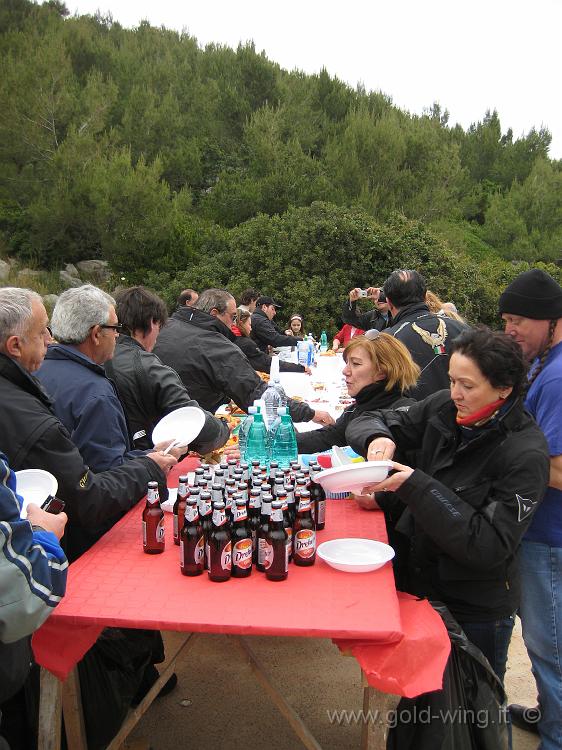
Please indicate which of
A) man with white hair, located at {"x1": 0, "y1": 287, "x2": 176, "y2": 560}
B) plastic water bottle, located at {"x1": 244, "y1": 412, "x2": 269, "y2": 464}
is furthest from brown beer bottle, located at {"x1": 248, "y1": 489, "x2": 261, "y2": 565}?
plastic water bottle, located at {"x1": 244, "y1": 412, "x2": 269, "y2": 464}

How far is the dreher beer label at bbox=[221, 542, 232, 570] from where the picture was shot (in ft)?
6.79

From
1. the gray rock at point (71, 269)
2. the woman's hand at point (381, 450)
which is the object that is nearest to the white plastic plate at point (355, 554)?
the woman's hand at point (381, 450)

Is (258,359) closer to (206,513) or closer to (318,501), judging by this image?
(318,501)

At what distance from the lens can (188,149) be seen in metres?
21.4

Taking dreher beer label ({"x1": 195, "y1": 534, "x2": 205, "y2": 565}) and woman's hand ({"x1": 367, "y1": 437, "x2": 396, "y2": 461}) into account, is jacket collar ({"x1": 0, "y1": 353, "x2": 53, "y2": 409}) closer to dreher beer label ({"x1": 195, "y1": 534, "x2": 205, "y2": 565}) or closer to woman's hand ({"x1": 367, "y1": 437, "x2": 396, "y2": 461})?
dreher beer label ({"x1": 195, "y1": 534, "x2": 205, "y2": 565})

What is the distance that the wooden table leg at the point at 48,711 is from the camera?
2.02 meters

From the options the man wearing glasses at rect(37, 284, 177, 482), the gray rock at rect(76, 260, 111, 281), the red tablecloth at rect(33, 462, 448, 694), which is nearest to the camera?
the red tablecloth at rect(33, 462, 448, 694)

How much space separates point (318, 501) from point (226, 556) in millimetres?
547

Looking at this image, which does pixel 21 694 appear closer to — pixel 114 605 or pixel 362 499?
pixel 114 605

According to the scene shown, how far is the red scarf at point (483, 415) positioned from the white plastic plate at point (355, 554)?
542mm

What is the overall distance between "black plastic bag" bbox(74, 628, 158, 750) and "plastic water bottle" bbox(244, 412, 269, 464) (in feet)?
3.49

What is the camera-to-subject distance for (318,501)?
2510 mm

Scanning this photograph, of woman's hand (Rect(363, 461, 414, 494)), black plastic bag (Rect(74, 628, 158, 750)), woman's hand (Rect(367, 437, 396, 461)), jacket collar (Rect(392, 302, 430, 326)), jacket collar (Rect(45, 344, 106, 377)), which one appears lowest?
black plastic bag (Rect(74, 628, 158, 750))

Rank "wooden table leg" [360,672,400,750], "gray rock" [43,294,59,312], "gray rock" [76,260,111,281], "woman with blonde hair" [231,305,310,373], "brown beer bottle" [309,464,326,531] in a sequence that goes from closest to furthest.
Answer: "wooden table leg" [360,672,400,750] < "brown beer bottle" [309,464,326,531] < "woman with blonde hair" [231,305,310,373] < "gray rock" [43,294,59,312] < "gray rock" [76,260,111,281]
